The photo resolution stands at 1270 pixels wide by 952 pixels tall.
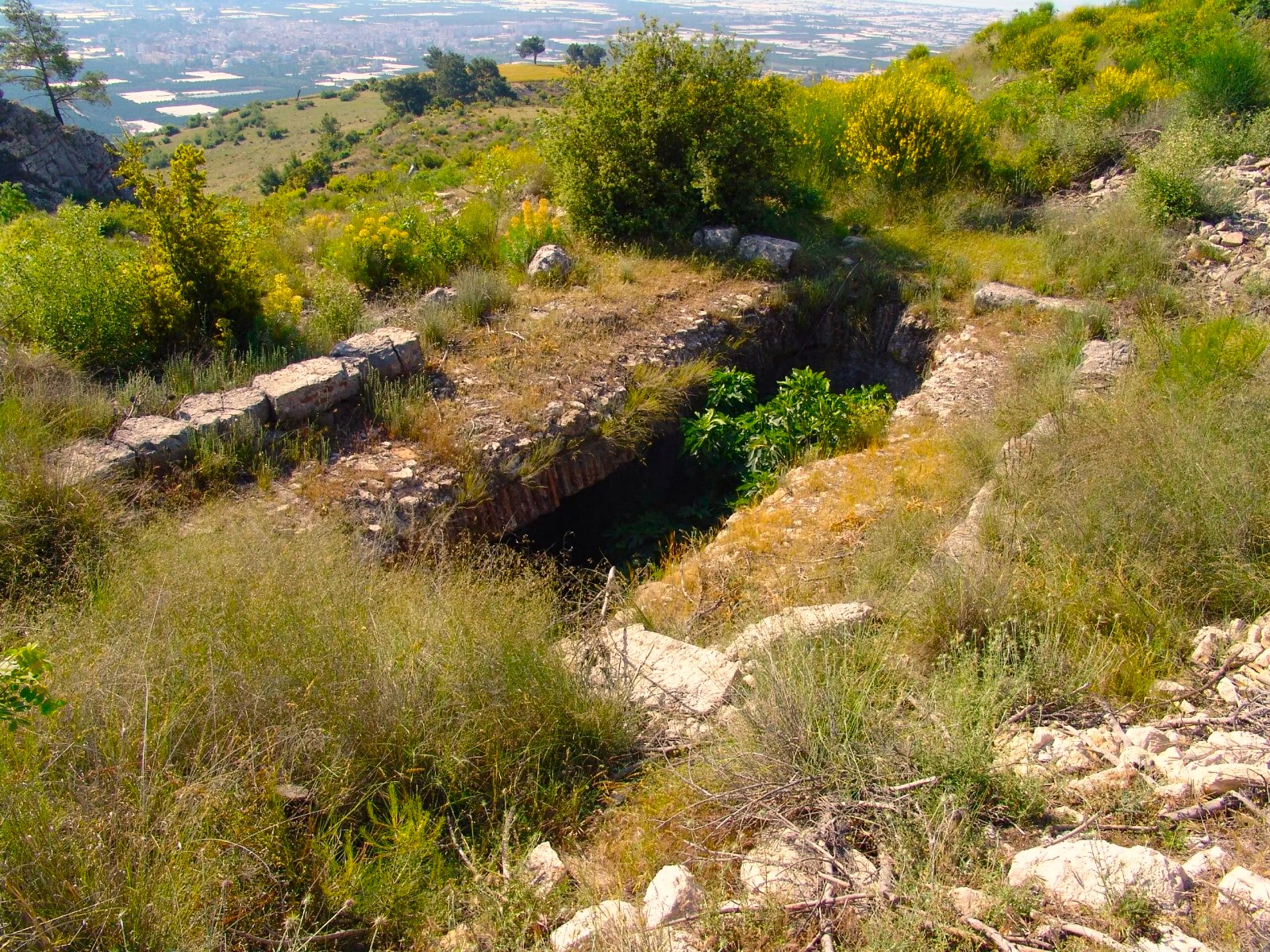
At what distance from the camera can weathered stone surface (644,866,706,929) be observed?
2.01 meters

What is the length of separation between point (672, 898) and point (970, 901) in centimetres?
76

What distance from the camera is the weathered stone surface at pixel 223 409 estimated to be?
15.4 ft

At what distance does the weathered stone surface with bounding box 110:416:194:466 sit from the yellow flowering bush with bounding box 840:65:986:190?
25.6ft

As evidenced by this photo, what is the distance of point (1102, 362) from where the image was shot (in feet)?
18.0

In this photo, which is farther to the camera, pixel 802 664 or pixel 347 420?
pixel 347 420

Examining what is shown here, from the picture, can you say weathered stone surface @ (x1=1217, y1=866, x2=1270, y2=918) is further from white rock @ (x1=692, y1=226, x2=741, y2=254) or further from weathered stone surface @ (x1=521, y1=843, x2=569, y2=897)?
white rock @ (x1=692, y1=226, x2=741, y2=254)

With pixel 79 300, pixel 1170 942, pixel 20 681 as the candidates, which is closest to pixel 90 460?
pixel 79 300

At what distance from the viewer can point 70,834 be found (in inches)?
75.6

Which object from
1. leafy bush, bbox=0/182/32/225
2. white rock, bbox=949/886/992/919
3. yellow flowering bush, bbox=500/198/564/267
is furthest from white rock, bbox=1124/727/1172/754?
leafy bush, bbox=0/182/32/225

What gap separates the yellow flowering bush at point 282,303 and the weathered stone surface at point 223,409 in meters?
1.38

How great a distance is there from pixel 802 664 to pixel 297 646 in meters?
1.81

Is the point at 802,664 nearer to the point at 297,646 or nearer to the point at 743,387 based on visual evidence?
the point at 297,646

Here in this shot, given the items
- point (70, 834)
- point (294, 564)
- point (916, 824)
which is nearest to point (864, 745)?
point (916, 824)

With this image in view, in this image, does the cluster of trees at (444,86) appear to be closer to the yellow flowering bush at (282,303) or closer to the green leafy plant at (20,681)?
the yellow flowering bush at (282,303)
